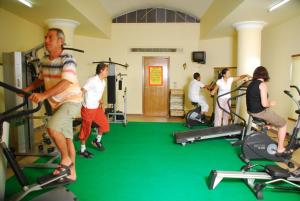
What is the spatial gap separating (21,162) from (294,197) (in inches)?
143

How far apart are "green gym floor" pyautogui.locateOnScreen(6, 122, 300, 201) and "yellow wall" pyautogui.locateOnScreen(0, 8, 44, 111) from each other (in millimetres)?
2352

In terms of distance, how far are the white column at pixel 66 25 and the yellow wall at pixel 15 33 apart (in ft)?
1.64

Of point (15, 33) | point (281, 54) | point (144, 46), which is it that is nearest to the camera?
point (15, 33)

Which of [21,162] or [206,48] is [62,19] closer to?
[21,162]

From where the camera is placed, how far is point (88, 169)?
11.4 ft

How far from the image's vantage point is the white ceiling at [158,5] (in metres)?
7.29

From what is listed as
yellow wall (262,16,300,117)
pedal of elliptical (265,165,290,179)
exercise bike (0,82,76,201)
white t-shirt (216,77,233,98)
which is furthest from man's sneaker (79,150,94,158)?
yellow wall (262,16,300,117)

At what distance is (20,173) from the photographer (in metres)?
2.20

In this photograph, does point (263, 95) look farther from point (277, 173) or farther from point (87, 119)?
point (87, 119)

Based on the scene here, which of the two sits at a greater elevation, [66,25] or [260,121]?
[66,25]

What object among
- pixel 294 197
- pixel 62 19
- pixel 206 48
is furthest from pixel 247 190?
pixel 206 48

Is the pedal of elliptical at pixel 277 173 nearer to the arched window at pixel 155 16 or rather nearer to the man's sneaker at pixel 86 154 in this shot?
the man's sneaker at pixel 86 154

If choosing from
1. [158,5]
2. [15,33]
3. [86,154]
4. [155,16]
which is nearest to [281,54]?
[158,5]

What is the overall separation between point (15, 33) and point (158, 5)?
470 centimetres
